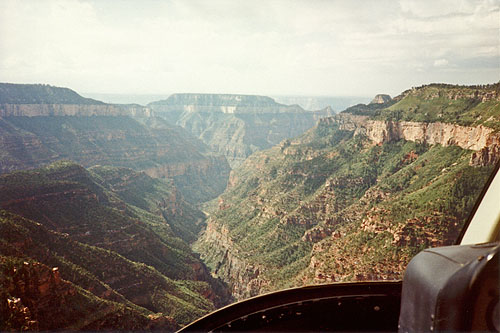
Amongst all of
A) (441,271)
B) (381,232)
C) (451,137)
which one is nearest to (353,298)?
(441,271)

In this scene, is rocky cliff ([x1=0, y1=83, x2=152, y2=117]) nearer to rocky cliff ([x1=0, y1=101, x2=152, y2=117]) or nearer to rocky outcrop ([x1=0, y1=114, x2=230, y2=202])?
rocky cliff ([x1=0, y1=101, x2=152, y2=117])

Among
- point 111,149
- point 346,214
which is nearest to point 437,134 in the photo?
point 346,214

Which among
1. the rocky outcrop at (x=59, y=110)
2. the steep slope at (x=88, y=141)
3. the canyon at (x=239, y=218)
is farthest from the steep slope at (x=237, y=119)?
the canyon at (x=239, y=218)

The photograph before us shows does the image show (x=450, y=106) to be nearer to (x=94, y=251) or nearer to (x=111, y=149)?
(x=94, y=251)

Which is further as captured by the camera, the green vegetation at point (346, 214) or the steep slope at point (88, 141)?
the steep slope at point (88, 141)

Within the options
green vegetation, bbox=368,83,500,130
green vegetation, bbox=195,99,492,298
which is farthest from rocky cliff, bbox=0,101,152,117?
green vegetation, bbox=368,83,500,130

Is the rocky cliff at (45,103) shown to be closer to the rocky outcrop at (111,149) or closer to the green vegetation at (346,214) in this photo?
the rocky outcrop at (111,149)
